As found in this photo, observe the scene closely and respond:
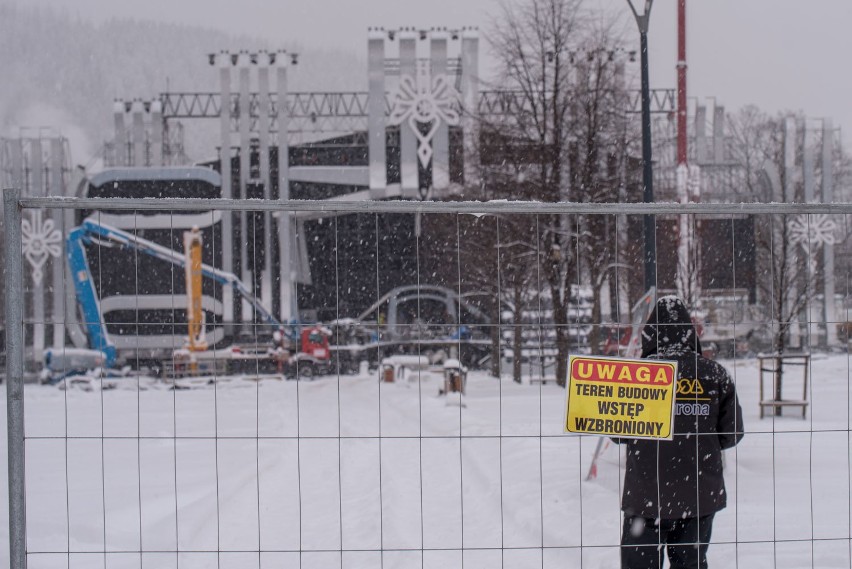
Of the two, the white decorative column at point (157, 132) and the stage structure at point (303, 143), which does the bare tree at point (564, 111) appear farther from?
the white decorative column at point (157, 132)

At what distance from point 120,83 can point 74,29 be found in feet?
26.9

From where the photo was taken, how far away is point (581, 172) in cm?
1708

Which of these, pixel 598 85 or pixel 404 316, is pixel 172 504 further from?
pixel 404 316

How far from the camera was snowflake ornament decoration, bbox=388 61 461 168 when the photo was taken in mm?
29031

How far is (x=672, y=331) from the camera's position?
183 inches

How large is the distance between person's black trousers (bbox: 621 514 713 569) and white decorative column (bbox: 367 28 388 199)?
1035 inches

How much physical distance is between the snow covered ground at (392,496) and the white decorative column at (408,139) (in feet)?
51.5

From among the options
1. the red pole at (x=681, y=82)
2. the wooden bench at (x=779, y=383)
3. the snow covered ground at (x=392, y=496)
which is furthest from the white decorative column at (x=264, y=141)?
the wooden bench at (x=779, y=383)

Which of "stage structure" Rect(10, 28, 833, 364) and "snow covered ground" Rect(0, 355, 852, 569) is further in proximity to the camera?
"stage structure" Rect(10, 28, 833, 364)

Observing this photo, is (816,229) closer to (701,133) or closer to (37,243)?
(701,133)

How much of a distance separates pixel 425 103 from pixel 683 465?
1018 inches

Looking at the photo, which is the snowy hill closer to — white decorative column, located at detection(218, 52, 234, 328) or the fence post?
white decorative column, located at detection(218, 52, 234, 328)

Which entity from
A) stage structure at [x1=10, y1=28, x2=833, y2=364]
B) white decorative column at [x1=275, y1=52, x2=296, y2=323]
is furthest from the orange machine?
white decorative column at [x1=275, y1=52, x2=296, y2=323]

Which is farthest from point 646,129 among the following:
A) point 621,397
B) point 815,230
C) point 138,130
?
point 138,130
